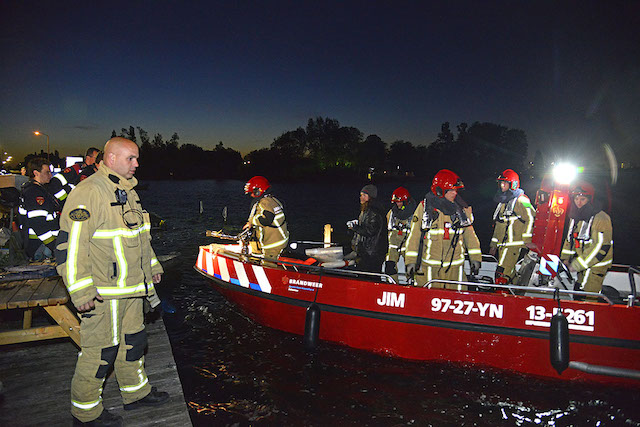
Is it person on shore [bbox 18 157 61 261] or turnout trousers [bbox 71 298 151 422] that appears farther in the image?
person on shore [bbox 18 157 61 261]

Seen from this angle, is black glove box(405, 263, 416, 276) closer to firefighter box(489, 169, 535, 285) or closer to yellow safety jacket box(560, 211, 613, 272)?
yellow safety jacket box(560, 211, 613, 272)

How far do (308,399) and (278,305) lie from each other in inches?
59.2

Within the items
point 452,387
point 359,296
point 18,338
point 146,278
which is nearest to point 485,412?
point 452,387

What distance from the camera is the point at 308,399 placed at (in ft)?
15.9

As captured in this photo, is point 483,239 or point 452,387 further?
point 483,239

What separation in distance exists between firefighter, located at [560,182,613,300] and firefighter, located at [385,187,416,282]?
8.01 ft

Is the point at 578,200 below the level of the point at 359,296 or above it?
above

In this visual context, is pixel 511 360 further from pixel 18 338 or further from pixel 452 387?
pixel 18 338

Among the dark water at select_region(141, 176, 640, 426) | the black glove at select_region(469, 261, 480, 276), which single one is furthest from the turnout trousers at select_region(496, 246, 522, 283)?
the dark water at select_region(141, 176, 640, 426)

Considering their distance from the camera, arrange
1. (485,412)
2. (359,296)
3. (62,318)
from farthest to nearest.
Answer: (359,296)
(485,412)
(62,318)

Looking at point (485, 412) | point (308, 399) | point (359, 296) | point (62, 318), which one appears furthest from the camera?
point (359, 296)

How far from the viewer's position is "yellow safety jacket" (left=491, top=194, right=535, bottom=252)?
271 inches

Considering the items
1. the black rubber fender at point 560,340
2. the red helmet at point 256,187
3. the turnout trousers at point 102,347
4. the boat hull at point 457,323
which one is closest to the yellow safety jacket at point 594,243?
the boat hull at point 457,323

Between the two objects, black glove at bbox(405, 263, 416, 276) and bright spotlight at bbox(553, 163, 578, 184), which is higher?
bright spotlight at bbox(553, 163, 578, 184)
